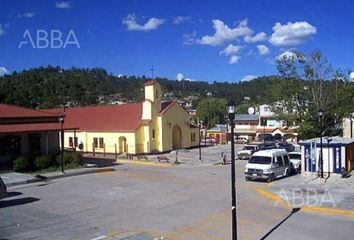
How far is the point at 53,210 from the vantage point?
66.0ft

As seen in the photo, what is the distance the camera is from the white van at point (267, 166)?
2803 centimetres

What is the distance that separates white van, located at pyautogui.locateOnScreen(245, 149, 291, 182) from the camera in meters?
28.0

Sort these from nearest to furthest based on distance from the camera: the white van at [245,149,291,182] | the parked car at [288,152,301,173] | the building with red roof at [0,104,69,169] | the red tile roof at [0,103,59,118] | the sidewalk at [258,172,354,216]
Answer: the sidewalk at [258,172,354,216] → the white van at [245,149,291,182] → the parked car at [288,152,301,173] → the building with red roof at [0,104,69,169] → the red tile roof at [0,103,59,118]

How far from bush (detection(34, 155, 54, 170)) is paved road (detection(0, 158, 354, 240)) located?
14.7 feet

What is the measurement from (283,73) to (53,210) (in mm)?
35988

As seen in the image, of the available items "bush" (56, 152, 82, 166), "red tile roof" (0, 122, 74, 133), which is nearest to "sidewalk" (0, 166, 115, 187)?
"bush" (56, 152, 82, 166)

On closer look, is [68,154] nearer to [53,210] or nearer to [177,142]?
[53,210]

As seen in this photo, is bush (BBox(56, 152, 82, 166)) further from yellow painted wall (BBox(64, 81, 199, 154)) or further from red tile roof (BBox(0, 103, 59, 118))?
yellow painted wall (BBox(64, 81, 199, 154))

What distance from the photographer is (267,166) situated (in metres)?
28.2

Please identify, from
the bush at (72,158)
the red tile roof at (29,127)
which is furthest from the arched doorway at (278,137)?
the red tile roof at (29,127)

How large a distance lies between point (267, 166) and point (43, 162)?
16553 millimetres

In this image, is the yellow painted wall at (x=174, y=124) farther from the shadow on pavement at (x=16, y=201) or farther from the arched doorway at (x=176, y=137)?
the shadow on pavement at (x=16, y=201)

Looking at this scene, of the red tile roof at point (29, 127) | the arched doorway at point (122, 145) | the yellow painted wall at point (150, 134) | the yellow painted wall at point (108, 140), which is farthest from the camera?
the arched doorway at point (122, 145)

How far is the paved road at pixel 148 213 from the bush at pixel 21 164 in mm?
4703
